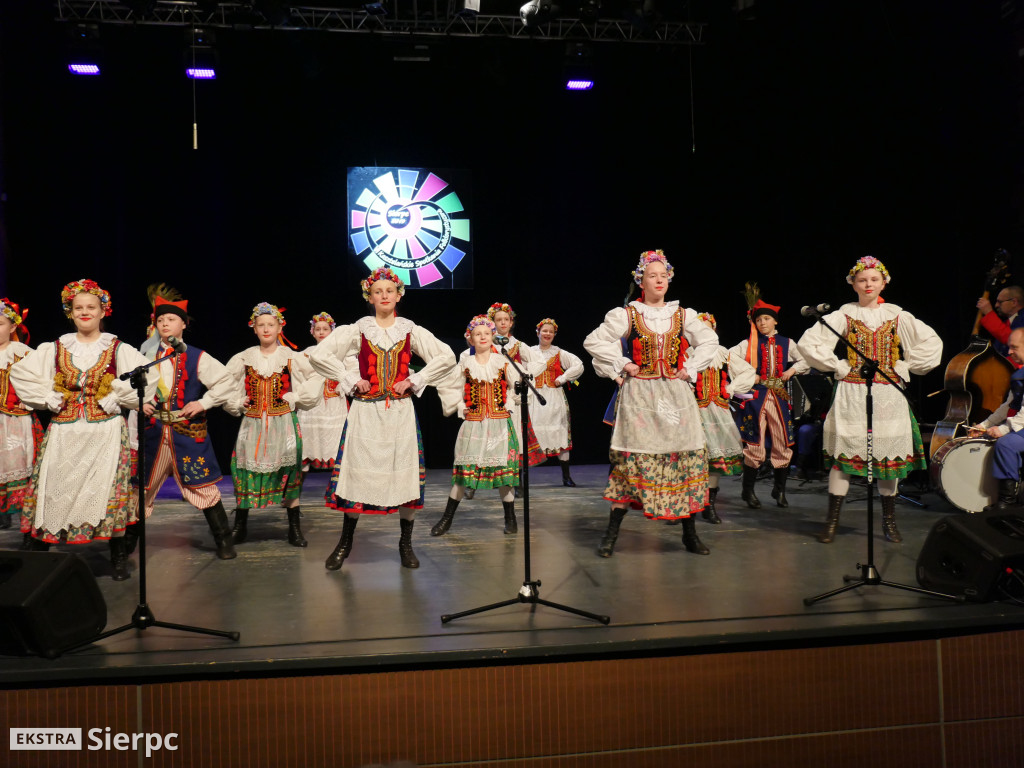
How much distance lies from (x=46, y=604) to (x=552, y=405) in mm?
5082

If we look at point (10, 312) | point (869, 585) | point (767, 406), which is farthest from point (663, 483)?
point (10, 312)

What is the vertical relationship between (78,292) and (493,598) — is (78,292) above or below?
above

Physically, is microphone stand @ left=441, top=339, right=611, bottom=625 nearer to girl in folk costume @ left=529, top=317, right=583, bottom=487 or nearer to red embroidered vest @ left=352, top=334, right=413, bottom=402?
red embroidered vest @ left=352, top=334, right=413, bottom=402

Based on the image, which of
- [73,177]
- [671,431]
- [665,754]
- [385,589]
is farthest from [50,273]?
[665,754]

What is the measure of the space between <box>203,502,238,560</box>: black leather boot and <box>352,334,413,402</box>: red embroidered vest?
112cm

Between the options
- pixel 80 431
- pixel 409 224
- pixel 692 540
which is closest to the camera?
pixel 80 431

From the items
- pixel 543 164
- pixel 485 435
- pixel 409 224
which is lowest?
pixel 485 435

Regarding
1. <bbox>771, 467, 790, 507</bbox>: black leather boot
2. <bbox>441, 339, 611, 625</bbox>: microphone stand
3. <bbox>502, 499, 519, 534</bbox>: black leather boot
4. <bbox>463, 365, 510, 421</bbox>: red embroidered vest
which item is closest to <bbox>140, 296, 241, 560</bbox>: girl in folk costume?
<bbox>463, 365, 510, 421</bbox>: red embroidered vest

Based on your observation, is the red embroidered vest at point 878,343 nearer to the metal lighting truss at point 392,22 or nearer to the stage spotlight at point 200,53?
the metal lighting truss at point 392,22

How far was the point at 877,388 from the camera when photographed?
446cm

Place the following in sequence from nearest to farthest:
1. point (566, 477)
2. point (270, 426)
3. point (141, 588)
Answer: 1. point (141, 588)
2. point (270, 426)
3. point (566, 477)

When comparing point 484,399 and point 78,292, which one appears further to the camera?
point 484,399

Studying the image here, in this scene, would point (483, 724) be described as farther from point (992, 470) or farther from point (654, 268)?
point (992, 470)

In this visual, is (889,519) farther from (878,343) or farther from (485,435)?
(485,435)
